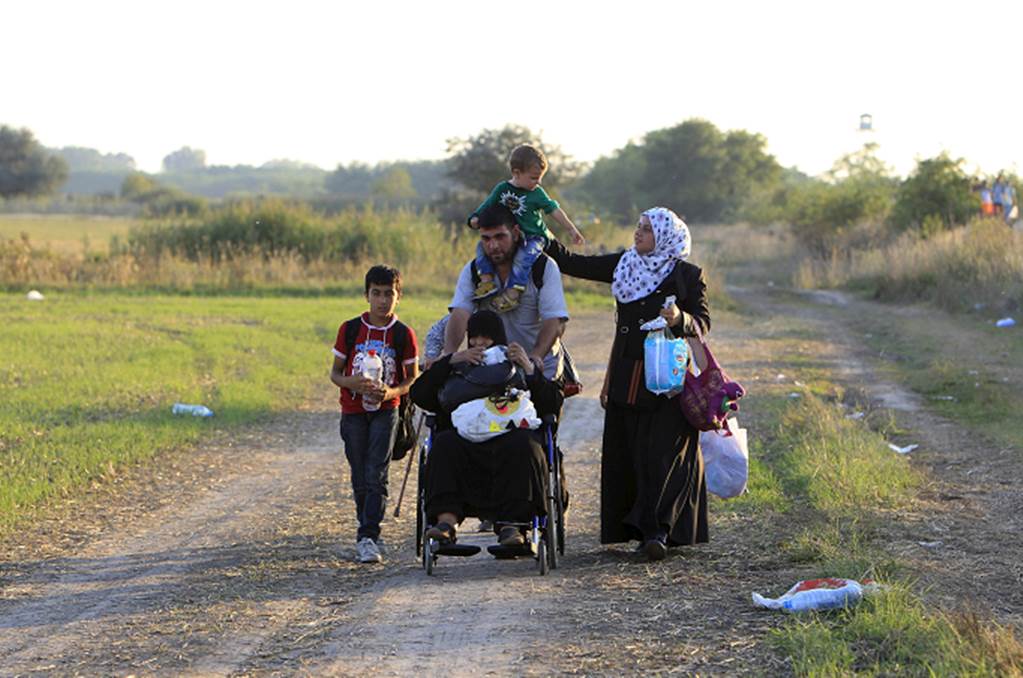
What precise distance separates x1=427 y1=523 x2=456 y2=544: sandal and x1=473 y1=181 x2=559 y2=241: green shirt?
178 centimetres

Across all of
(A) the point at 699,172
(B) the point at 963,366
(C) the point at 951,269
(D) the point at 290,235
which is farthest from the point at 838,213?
(A) the point at 699,172

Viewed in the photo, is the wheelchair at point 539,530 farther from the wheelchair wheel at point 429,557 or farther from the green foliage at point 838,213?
the green foliage at point 838,213

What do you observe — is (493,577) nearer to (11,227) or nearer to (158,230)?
(158,230)

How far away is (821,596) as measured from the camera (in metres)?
6.12

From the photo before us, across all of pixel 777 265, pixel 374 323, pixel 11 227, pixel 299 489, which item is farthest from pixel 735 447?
pixel 11 227

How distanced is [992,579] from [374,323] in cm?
364

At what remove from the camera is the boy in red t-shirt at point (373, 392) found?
782 centimetres

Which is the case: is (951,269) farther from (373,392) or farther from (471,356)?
(471,356)

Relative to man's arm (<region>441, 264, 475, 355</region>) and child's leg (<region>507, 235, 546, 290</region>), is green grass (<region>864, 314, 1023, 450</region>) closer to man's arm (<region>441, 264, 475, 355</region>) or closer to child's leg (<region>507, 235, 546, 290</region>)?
child's leg (<region>507, 235, 546, 290</region>)

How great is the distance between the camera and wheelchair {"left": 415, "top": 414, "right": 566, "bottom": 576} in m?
7.18

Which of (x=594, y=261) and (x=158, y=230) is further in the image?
(x=158, y=230)

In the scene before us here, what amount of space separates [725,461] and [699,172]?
235ft

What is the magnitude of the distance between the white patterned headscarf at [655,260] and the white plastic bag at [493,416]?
3.09 feet

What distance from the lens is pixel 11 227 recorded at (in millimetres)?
56688
